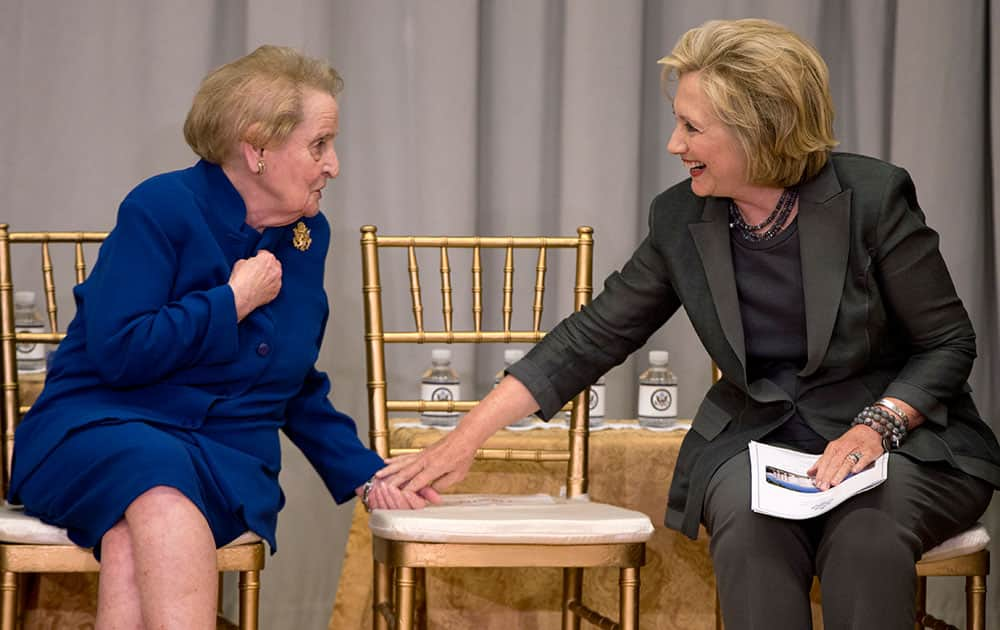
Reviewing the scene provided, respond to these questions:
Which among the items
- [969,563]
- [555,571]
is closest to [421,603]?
[555,571]

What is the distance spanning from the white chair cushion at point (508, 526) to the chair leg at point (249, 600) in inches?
9.2

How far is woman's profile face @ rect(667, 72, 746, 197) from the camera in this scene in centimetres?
222

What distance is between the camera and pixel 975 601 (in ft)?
7.83

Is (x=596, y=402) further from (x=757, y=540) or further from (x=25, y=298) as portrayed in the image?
(x=25, y=298)

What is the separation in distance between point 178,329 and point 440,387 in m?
1.02

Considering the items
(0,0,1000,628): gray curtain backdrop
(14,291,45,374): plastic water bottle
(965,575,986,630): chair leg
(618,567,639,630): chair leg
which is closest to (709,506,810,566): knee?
(618,567,639,630): chair leg

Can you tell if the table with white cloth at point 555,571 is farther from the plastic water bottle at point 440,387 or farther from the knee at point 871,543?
the knee at point 871,543

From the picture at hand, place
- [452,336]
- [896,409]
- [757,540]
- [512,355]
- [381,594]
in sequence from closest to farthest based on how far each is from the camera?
[757,540], [896,409], [381,594], [452,336], [512,355]

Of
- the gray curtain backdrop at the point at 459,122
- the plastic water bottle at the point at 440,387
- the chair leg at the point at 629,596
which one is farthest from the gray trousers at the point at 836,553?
the gray curtain backdrop at the point at 459,122

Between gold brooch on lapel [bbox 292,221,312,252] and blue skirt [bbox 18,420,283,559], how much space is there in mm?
395

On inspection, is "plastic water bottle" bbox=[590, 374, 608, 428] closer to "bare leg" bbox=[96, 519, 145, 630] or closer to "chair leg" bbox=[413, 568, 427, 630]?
"chair leg" bbox=[413, 568, 427, 630]

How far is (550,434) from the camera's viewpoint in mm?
3000

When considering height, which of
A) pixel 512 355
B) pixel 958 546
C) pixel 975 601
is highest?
pixel 512 355

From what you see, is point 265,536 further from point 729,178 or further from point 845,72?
point 845,72
